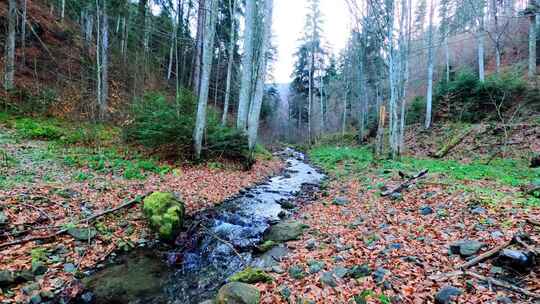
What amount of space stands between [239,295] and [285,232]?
2.55m

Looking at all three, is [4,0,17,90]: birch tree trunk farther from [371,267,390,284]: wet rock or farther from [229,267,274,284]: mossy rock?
[371,267,390,284]: wet rock

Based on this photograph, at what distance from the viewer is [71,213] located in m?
5.29

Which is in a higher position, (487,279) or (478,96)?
(478,96)

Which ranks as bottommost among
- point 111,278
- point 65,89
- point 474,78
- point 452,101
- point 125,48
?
point 111,278

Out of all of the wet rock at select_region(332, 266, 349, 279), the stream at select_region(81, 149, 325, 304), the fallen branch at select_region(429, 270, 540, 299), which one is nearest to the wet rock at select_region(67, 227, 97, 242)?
the stream at select_region(81, 149, 325, 304)

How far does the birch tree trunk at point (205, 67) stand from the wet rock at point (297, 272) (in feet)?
22.2

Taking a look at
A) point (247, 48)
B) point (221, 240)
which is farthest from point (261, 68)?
Result: point (221, 240)

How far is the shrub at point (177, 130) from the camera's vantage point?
942 cm

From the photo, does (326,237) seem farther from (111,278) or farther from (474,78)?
(474,78)

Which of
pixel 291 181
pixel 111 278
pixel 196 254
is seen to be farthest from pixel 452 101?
pixel 111 278

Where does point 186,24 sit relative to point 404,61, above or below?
above

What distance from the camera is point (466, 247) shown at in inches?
150

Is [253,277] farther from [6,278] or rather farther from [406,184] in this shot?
[406,184]

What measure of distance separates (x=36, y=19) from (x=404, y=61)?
22918 mm
